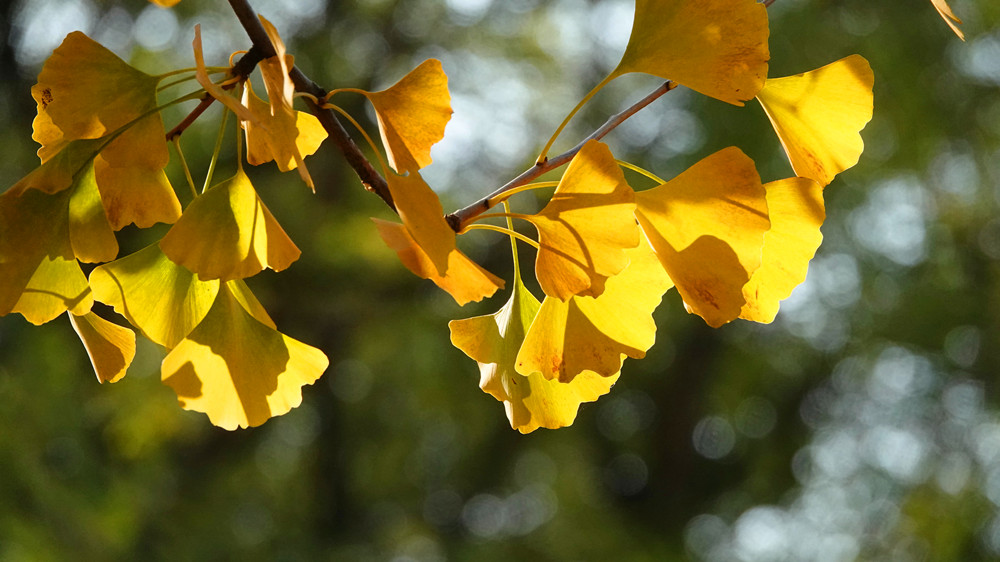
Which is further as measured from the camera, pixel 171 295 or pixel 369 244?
pixel 369 244

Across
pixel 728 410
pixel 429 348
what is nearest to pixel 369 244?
pixel 429 348

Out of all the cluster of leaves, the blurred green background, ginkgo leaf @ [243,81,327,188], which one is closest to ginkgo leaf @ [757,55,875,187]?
the cluster of leaves

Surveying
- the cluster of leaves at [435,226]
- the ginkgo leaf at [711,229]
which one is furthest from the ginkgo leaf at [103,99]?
the ginkgo leaf at [711,229]

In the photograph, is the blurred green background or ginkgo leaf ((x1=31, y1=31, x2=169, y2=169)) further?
the blurred green background

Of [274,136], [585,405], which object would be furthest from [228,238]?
[585,405]

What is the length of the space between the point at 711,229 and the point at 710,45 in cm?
5

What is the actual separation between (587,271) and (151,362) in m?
1.60

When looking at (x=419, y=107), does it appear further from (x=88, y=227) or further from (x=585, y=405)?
(x=585, y=405)

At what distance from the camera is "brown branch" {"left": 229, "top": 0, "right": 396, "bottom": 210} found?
169mm

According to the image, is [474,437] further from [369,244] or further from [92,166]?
[92,166]

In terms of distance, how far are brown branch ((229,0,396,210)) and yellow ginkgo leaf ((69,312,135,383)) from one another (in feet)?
0.24

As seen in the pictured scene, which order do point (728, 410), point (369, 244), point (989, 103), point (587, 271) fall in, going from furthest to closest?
point (728, 410), point (989, 103), point (369, 244), point (587, 271)

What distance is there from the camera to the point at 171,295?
20 cm

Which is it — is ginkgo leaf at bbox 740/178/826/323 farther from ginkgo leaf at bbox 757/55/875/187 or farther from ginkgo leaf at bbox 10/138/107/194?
ginkgo leaf at bbox 10/138/107/194
